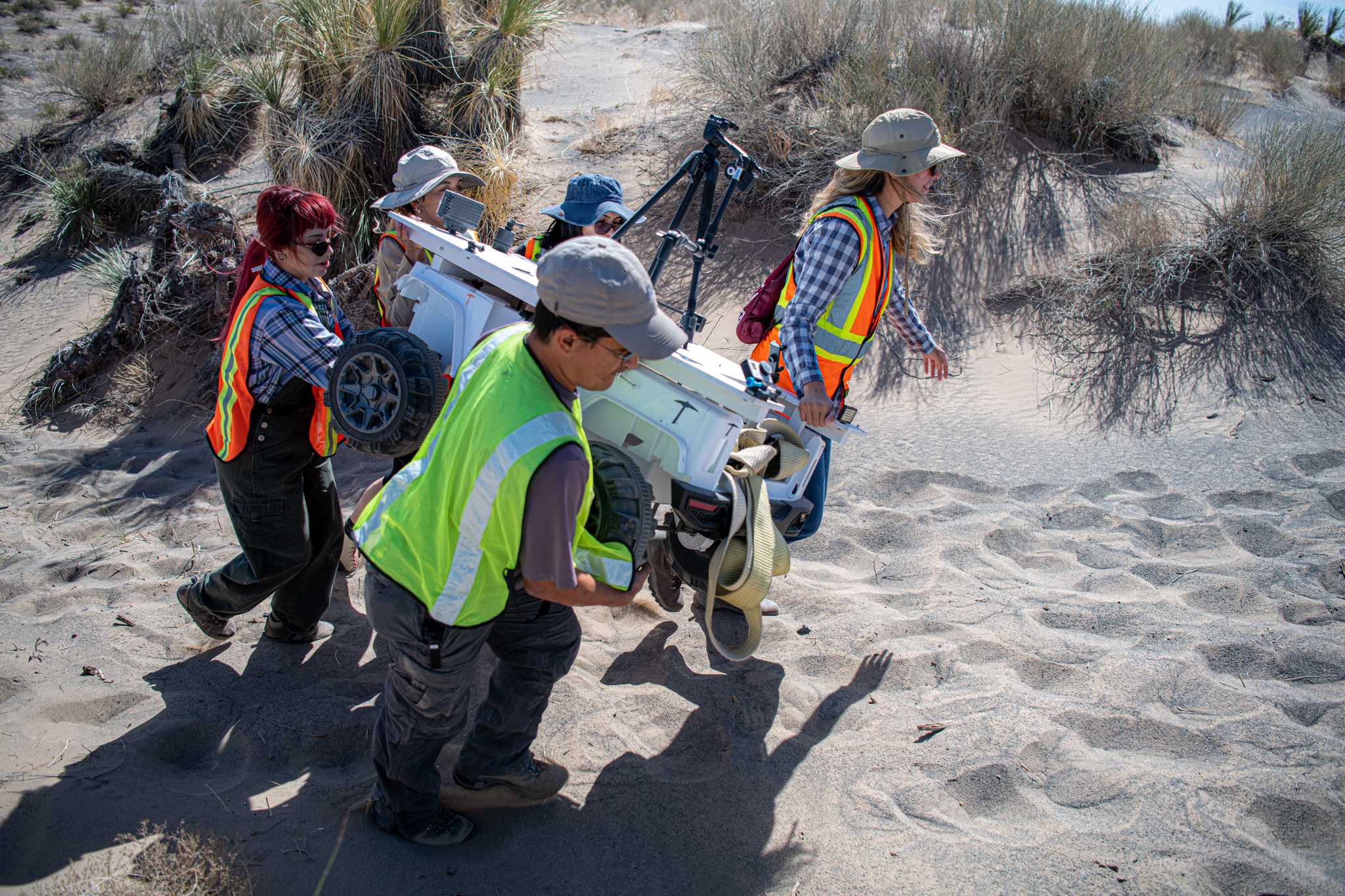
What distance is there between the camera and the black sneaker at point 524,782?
287 cm

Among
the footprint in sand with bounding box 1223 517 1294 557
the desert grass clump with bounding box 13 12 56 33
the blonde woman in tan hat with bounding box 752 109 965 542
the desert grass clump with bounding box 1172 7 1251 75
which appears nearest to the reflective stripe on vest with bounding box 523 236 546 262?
the blonde woman in tan hat with bounding box 752 109 965 542

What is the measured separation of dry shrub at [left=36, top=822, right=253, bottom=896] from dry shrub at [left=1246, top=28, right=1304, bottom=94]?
1596 centimetres

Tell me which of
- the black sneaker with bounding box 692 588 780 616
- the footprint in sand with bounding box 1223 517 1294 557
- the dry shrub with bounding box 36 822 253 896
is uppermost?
the dry shrub with bounding box 36 822 253 896

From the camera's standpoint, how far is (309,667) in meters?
3.72

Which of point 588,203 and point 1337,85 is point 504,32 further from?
point 1337,85

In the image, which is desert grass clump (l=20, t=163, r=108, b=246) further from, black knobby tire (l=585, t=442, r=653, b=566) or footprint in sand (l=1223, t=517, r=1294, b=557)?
footprint in sand (l=1223, t=517, r=1294, b=557)

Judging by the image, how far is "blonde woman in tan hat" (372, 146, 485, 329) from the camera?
3.78 meters

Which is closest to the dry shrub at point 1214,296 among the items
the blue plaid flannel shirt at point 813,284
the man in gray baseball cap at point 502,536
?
the blue plaid flannel shirt at point 813,284

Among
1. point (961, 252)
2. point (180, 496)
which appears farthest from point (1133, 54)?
point (180, 496)

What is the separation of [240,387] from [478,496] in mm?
1580

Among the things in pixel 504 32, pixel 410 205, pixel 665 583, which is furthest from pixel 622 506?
pixel 504 32

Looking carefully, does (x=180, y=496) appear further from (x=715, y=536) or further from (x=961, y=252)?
(x=961, y=252)

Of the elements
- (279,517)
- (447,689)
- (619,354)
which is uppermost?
Answer: (619,354)

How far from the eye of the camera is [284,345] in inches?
121
